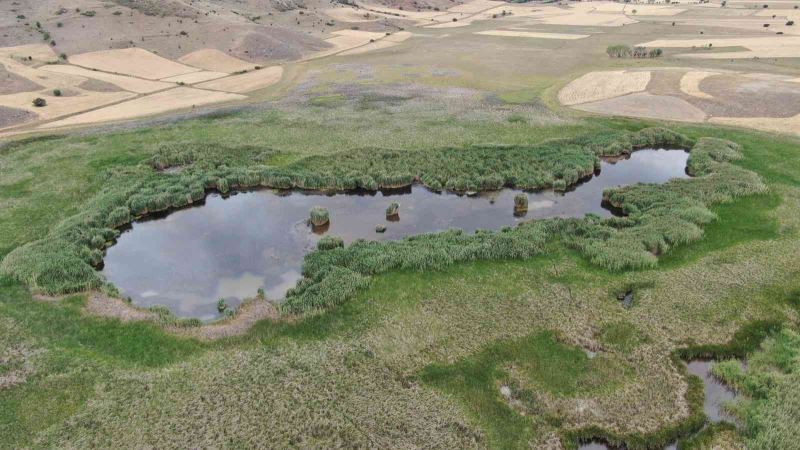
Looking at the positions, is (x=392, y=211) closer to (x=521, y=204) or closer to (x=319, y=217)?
(x=319, y=217)

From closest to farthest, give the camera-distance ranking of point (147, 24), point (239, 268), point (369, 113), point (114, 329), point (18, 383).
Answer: point (18, 383)
point (114, 329)
point (239, 268)
point (369, 113)
point (147, 24)

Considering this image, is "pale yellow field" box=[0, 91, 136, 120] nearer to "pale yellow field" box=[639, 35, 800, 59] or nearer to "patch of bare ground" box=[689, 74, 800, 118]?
"patch of bare ground" box=[689, 74, 800, 118]

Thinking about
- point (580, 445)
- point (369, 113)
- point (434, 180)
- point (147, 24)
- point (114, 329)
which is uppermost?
point (147, 24)

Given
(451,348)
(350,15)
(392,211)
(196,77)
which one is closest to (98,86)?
(196,77)

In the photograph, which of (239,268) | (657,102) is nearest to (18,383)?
(239,268)

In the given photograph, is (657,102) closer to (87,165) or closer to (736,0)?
(87,165)

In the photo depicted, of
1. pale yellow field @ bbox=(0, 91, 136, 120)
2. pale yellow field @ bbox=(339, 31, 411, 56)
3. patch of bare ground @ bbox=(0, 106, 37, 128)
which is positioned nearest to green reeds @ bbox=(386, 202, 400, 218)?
pale yellow field @ bbox=(0, 91, 136, 120)
